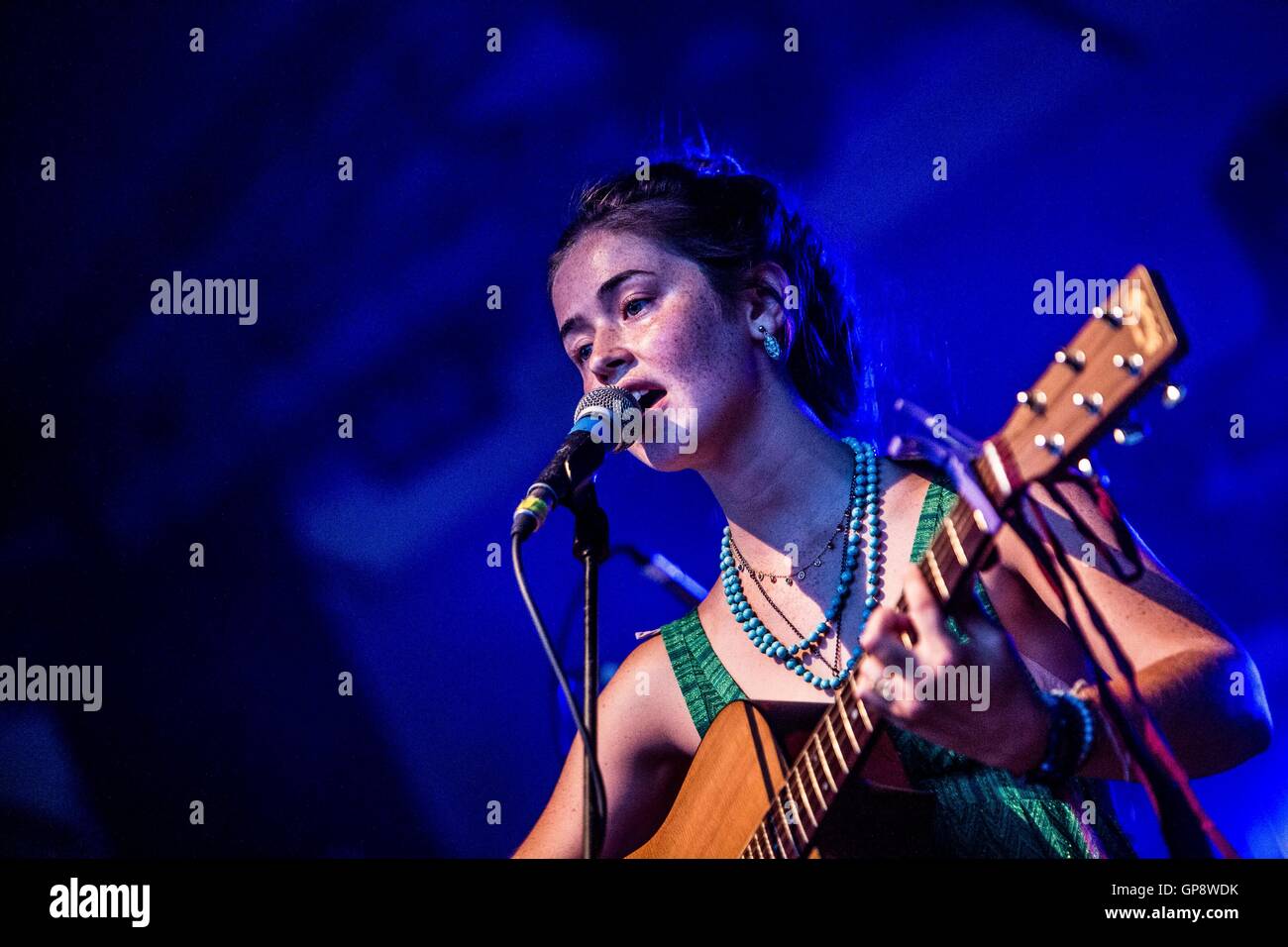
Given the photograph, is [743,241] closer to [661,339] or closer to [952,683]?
[661,339]

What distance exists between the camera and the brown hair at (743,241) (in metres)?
1.77

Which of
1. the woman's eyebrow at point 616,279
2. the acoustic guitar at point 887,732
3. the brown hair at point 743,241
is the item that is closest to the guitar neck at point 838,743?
the acoustic guitar at point 887,732

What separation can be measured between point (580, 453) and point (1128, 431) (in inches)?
24.2

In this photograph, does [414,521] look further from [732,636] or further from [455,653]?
[732,636]

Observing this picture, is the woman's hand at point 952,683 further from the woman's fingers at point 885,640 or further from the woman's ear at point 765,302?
the woman's ear at point 765,302

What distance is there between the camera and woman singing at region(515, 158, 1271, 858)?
1323 mm

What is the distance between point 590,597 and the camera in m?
1.39

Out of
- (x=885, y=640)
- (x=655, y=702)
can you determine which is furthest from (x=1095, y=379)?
(x=655, y=702)

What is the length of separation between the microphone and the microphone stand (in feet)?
0.10

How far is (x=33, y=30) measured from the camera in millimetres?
2174

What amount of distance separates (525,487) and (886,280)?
0.74 meters

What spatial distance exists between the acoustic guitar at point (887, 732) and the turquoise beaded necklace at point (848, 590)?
0.38 feet
